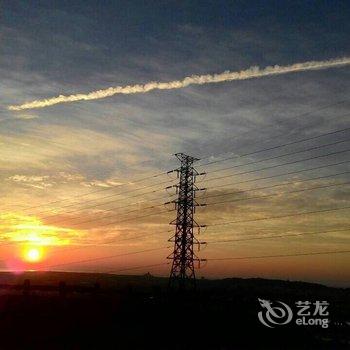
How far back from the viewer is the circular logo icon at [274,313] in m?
26.8

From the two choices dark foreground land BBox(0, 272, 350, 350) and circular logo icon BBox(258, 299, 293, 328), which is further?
circular logo icon BBox(258, 299, 293, 328)

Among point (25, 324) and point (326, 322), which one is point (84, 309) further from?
point (326, 322)

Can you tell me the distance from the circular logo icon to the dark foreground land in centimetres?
33

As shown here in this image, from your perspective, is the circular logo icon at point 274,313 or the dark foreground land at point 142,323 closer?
the dark foreground land at point 142,323

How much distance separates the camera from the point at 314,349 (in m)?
25.1

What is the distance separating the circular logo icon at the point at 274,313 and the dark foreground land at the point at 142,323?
0.33 metres

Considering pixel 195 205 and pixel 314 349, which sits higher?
pixel 195 205

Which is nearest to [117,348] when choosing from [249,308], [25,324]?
[25,324]

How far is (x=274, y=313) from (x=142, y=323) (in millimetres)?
8399

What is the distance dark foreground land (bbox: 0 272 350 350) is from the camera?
23062 millimetres

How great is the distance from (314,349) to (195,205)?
2403 centimetres

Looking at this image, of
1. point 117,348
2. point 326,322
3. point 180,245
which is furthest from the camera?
point 180,245

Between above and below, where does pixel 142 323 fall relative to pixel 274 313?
below

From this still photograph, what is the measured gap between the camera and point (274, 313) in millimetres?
27094
